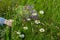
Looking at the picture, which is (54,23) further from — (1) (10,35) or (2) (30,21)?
(1) (10,35)

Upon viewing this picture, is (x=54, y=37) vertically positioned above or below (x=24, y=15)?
below

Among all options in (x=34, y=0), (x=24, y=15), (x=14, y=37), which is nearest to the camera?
(x=14, y=37)

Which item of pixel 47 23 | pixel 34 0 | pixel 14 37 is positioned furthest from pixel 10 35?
pixel 34 0

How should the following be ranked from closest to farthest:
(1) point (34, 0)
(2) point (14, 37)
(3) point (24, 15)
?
(2) point (14, 37) < (3) point (24, 15) < (1) point (34, 0)

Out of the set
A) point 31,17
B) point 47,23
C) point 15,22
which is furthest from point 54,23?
point 15,22

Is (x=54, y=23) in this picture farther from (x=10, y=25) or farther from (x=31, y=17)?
(x=10, y=25)

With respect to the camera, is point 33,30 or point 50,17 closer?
point 33,30
